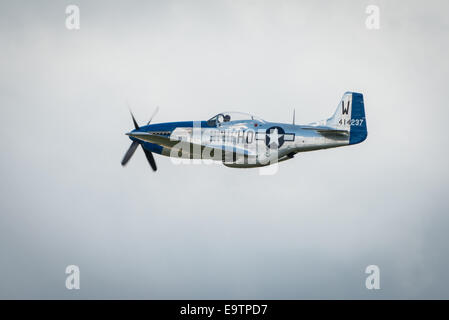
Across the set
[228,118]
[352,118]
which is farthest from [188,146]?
[352,118]

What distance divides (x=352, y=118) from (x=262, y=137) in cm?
388

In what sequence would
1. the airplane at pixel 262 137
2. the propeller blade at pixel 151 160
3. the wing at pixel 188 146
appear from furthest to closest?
1. the propeller blade at pixel 151 160
2. the wing at pixel 188 146
3. the airplane at pixel 262 137

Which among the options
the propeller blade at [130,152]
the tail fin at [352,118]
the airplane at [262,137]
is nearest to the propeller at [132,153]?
the propeller blade at [130,152]

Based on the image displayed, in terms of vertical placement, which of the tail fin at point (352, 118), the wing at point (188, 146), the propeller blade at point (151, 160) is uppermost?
the tail fin at point (352, 118)

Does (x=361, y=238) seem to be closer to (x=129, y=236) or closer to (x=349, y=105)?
(x=129, y=236)

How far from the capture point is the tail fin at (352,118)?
111ft

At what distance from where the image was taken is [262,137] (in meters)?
34.3

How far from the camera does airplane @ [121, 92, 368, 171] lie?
33938mm

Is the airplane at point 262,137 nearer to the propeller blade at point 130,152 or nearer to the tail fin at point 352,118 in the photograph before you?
the tail fin at point 352,118

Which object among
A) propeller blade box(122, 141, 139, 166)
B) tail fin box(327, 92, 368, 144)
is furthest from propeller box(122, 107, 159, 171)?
tail fin box(327, 92, 368, 144)

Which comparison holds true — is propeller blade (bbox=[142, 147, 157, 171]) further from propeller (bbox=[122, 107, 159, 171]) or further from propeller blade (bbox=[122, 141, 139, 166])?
propeller blade (bbox=[122, 141, 139, 166])

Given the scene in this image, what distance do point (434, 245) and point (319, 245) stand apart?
16.5 metres

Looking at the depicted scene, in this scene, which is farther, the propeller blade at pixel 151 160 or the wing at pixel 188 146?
the propeller blade at pixel 151 160

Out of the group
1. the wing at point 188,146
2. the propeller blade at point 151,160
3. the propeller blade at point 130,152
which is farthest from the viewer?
the propeller blade at point 151,160
